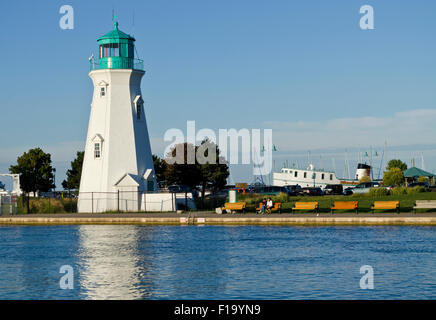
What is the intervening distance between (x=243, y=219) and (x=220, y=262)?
40.5ft

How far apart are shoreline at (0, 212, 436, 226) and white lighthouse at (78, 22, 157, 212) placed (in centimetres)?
532

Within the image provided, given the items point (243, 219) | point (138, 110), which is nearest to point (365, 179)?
point (138, 110)

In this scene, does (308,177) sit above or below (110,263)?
above

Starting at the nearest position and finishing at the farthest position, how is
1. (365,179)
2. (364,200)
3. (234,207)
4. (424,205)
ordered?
(424,205)
(234,207)
(364,200)
(365,179)

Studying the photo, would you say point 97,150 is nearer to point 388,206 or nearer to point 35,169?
point 388,206

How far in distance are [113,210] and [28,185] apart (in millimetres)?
32210

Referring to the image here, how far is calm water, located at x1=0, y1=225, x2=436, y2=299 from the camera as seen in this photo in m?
21.8

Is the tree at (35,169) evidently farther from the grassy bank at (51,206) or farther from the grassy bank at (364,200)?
the grassy bank at (364,200)

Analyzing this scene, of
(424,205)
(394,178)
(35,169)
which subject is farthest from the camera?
(394,178)

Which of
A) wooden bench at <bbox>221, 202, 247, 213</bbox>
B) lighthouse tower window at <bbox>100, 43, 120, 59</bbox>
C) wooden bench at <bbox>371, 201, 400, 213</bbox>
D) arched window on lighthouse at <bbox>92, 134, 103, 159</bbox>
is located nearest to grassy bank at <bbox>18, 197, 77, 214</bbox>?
arched window on lighthouse at <bbox>92, 134, 103, 159</bbox>

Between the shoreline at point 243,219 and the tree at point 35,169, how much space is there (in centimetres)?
3292

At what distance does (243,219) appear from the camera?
4009 centimetres

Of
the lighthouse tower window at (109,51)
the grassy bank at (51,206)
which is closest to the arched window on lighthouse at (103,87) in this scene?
the lighthouse tower window at (109,51)
